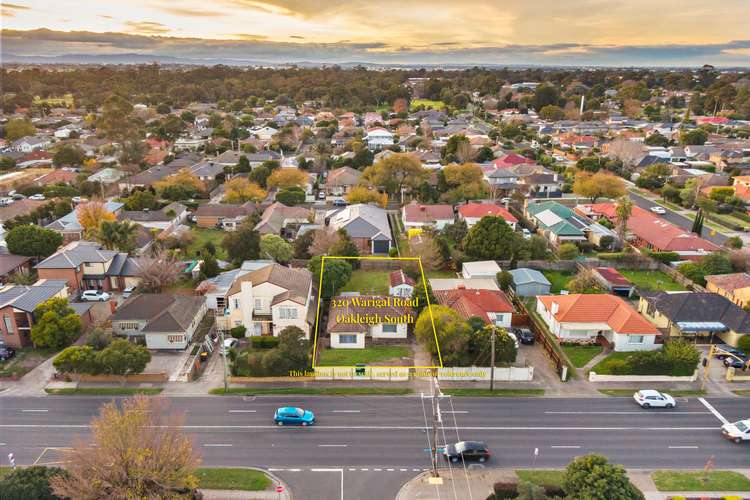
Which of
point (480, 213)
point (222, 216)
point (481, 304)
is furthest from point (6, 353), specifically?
point (480, 213)

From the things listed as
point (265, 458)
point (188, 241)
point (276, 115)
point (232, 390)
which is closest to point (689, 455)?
point (265, 458)

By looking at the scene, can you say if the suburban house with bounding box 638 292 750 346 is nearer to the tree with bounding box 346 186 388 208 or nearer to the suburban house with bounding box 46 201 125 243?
the tree with bounding box 346 186 388 208

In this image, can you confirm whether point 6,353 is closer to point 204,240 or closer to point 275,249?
point 275,249

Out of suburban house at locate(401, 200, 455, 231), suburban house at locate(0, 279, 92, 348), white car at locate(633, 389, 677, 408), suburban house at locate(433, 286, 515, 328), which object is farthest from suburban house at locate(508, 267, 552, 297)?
suburban house at locate(0, 279, 92, 348)

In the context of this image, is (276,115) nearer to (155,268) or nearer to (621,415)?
(155,268)

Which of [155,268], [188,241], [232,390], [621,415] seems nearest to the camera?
[621,415]

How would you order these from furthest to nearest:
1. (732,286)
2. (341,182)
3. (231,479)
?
(341,182) → (732,286) → (231,479)
